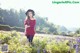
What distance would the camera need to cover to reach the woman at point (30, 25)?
3070 mm

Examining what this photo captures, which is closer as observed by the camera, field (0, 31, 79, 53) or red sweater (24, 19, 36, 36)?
field (0, 31, 79, 53)

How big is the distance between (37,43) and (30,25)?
27 cm

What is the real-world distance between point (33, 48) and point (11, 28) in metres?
0.45

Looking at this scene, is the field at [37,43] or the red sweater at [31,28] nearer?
the field at [37,43]

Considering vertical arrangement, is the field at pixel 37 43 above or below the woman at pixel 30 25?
below

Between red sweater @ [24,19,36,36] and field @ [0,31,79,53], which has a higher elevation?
red sweater @ [24,19,36,36]

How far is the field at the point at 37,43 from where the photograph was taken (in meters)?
2.94

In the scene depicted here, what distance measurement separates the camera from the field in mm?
2943

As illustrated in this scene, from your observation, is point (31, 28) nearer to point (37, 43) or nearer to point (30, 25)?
point (30, 25)

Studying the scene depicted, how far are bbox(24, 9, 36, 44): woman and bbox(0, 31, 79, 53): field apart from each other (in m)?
0.06

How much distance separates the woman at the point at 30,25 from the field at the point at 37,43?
0.19ft

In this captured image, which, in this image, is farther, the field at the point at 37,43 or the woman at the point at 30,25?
the woman at the point at 30,25

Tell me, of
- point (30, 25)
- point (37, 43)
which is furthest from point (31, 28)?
point (37, 43)

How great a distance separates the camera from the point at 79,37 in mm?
3068
